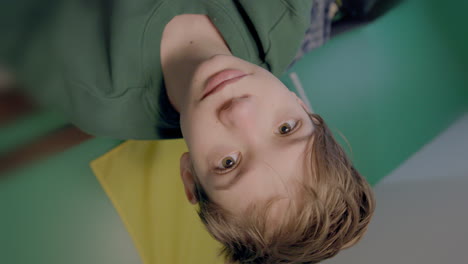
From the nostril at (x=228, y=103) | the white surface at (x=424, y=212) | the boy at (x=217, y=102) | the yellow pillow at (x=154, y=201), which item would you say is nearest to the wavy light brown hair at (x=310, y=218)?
the boy at (x=217, y=102)

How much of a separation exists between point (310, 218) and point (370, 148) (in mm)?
653

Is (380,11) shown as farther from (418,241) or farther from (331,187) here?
(331,187)

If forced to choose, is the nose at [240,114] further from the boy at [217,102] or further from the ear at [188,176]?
the ear at [188,176]

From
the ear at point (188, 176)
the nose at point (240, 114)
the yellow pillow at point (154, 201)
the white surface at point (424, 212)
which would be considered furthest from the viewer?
the white surface at point (424, 212)

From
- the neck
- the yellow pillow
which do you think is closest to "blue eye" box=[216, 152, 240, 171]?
the neck

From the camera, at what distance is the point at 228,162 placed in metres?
0.55

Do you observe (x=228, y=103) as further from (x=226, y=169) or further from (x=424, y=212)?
(x=424, y=212)

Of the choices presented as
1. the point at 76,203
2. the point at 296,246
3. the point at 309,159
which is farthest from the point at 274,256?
the point at 76,203

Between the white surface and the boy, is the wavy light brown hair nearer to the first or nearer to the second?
the boy

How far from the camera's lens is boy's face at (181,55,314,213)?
522mm

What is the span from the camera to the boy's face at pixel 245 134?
522 mm

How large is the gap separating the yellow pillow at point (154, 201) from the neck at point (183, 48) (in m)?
0.24

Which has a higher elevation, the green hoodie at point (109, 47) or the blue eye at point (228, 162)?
the green hoodie at point (109, 47)

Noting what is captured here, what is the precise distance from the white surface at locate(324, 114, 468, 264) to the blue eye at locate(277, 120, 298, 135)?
58 centimetres
